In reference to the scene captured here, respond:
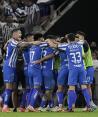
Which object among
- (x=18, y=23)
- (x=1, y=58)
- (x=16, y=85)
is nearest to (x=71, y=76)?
(x=16, y=85)

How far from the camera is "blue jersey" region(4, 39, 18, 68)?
21.0 metres

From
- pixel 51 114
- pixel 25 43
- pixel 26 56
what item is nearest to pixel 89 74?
pixel 26 56

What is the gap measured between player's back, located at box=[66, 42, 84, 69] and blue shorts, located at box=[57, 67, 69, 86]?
605 mm

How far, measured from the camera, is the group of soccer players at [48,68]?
20.7 meters

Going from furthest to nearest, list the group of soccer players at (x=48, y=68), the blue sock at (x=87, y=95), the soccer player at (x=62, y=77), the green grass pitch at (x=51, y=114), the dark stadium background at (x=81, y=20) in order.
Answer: the dark stadium background at (x=81, y=20) → the soccer player at (x=62, y=77) → the blue sock at (x=87, y=95) → the group of soccer players at (x=48, y=68) → the green grass pitch at (x=51, y=114)

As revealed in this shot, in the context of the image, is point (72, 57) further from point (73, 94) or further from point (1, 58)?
point (1, 58)

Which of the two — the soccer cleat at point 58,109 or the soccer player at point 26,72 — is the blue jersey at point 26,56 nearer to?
the soccer player at point 26,72

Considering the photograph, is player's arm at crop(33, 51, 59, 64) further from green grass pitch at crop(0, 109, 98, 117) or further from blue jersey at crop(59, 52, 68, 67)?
green grass pitch at crop(0, 109, 98, 117)

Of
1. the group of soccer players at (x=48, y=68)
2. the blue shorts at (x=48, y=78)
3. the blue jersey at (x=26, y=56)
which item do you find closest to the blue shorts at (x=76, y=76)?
the group of soccer players at (x=48, y=68)

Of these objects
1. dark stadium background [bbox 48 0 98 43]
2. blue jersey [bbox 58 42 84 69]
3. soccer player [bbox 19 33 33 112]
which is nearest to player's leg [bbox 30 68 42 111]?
soccer player [bbox 19 33 33 112]

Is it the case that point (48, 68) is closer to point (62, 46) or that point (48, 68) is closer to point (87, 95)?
point (62, 46)

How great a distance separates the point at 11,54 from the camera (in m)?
21.1

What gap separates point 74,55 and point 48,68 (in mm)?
1165

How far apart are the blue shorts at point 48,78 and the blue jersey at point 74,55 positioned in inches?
38.1
